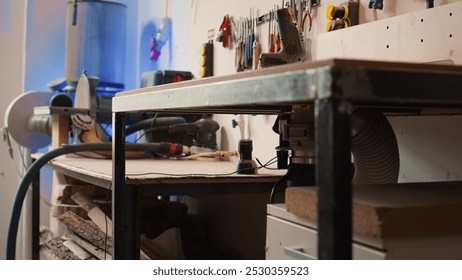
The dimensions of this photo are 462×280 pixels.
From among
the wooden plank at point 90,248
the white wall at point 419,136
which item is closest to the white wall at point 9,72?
the wooden plank at point 90,248

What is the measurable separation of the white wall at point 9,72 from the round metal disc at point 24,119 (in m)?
0.73

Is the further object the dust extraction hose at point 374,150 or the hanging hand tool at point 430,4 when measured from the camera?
the hanging hand tool at point 430,4

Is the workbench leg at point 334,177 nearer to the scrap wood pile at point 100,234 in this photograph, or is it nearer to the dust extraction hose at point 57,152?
the scrap wood pile at point 100,234

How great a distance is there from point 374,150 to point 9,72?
3.30 m

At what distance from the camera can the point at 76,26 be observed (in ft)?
11.6

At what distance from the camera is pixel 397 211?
74cm

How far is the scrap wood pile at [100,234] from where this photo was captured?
6.97 feet

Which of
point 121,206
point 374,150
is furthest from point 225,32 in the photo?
point 374,150

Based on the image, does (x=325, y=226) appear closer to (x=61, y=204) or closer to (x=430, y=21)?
(x=430, y=21)

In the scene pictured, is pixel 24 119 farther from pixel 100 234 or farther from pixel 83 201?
pixel 100 234
